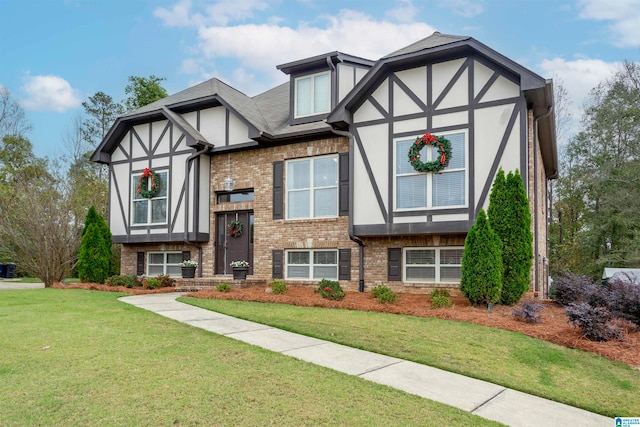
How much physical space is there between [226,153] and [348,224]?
5.03 metres

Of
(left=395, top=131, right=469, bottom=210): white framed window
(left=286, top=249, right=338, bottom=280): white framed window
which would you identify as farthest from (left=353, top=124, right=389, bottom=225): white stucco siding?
(left=286, top=249, right=338, bottom=280): white framed window

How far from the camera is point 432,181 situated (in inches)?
420

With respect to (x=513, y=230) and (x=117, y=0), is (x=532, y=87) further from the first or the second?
(x=117, y=0)

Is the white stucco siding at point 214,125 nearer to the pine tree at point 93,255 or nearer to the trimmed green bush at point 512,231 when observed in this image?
the pine tree at point 93,255

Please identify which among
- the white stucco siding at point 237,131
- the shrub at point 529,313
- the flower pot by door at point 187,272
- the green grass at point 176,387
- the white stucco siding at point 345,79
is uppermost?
the white stucco siding at point 345,79

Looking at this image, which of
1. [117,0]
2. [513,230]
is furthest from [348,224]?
[117,0]

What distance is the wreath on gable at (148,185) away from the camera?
1490cm

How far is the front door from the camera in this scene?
1403 cm

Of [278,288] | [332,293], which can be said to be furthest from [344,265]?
[332,293]

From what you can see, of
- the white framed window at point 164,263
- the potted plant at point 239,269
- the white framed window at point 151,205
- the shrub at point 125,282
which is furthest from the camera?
the white framed window at point 164,263

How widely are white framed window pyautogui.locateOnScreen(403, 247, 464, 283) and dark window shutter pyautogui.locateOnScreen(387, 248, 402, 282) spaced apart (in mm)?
135

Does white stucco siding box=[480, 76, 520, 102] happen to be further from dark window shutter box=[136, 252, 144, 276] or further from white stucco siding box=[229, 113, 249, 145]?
dark window shutter box=[136, 252, 144, 276]

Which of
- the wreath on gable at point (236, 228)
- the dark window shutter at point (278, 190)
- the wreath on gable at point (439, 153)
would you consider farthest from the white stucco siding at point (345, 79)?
the wreath on gable at point (236, 228)

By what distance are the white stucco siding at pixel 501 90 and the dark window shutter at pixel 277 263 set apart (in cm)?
674
